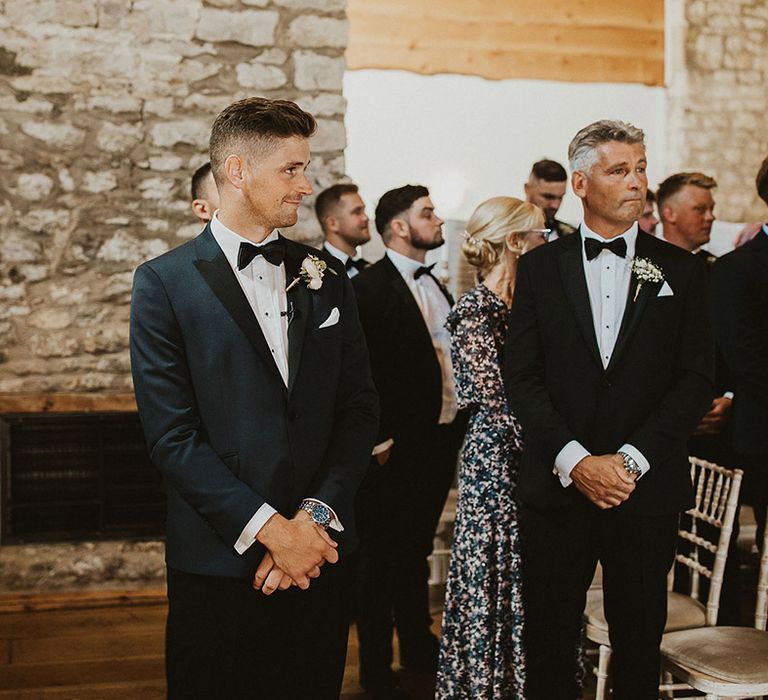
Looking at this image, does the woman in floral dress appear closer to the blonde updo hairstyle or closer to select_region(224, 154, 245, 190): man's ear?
the blonde updo hairstyle

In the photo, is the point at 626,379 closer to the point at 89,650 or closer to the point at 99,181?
the point at 89,650

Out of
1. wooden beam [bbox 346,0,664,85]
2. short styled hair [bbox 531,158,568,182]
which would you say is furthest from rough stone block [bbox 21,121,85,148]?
short styled hair [bbox 531,158,568,182]

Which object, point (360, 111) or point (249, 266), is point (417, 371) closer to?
point (249, 266)

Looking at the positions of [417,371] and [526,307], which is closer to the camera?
[526,307]

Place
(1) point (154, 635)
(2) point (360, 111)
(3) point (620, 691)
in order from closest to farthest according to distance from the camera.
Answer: (3) point (620, 691) < (1) point (154, 635) < (2) point (360, 111)

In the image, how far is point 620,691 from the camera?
2.46 metres

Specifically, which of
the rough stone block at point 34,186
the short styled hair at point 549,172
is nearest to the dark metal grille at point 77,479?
the rough stone block at point 34,186

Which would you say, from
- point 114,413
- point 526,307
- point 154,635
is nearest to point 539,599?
point 526,307

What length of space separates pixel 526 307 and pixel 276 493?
0.97 m

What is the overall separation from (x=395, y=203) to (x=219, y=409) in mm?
2325

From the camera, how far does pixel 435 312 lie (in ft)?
13.6

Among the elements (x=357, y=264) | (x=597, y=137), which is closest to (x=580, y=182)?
(x=597, y=137)

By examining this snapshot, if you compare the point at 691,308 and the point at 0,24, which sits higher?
the point at 0,24

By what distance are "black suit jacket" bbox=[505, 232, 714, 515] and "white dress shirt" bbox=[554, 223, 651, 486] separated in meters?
0.02
